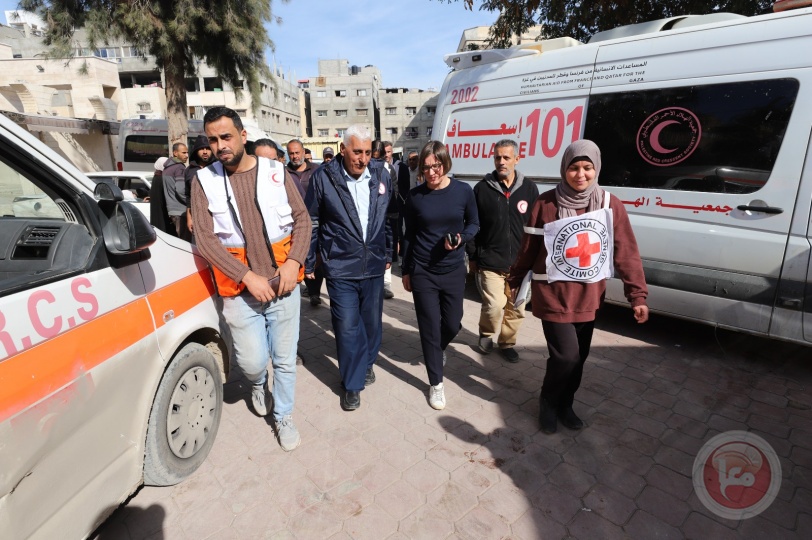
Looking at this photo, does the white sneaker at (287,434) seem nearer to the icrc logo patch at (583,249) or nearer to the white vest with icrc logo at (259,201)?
the white vest with icrc logo at (259,201)

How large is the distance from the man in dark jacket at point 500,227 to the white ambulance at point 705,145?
3.05ft

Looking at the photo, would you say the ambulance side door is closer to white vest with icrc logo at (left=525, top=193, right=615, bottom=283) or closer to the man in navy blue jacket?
the man in navy blue jacket

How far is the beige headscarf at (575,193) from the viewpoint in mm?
2373

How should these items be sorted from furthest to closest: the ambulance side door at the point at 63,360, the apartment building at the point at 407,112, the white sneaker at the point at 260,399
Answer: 1. the apartment building at the point at 407,112
2. the white sneaker at the point at 260,399
3. the ambulance side door at the point at 63,360

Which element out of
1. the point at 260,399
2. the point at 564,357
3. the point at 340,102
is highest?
the point at 340,102

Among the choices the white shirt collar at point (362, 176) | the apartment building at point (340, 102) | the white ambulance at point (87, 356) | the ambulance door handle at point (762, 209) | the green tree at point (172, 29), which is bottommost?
the white ambulance at point (87, 356)

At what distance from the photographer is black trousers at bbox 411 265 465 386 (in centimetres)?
305

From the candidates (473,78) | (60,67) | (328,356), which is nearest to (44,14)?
(473,78)

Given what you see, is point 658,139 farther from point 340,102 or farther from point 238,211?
point 340,102

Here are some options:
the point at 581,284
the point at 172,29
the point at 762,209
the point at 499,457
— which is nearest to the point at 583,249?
the point at 581,284

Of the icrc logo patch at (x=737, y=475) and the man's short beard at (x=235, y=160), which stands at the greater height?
the man's short beard at (x=235, y=160)

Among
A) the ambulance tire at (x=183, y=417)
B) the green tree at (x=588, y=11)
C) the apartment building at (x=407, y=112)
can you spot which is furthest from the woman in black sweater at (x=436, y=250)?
the apartment building at (x=407, y=112)

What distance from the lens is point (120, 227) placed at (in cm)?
184

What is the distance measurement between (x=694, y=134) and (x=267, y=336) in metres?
3.56
